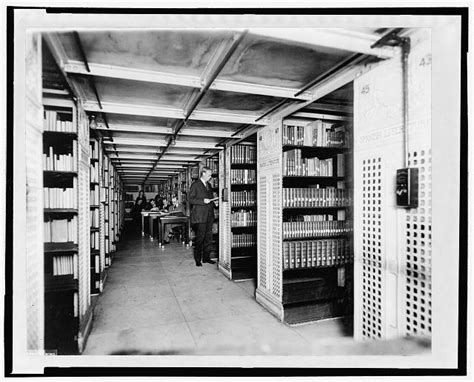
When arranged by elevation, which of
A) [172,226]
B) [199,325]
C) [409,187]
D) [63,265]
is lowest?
[199,325]

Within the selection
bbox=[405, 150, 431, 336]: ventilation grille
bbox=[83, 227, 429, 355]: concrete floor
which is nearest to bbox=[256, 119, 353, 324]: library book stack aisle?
bbox=[83, 227, 429, 355]: concrete floor

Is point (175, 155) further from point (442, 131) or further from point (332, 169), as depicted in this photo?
point (442, 131)

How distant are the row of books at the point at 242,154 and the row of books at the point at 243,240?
1.23 m

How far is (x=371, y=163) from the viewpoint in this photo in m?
1.90

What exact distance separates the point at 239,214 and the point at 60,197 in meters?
2.75

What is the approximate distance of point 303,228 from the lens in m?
3.52

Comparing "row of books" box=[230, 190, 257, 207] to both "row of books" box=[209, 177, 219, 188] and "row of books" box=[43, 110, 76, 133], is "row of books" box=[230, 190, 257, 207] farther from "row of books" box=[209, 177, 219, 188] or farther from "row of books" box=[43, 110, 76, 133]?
"row of books" box=[43, 110, 76, 133]

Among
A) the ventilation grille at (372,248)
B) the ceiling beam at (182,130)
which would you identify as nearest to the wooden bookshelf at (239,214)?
the ceiling beam at (182,130)

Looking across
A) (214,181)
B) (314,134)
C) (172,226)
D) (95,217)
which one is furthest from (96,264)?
(172,226)

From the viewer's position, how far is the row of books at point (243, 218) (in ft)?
15.6

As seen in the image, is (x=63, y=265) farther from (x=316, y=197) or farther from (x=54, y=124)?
(x=316, y=197)

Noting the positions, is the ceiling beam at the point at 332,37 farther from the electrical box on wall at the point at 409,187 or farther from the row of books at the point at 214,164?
the row of books at the point at 214,164

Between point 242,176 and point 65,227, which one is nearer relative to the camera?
point 65,227

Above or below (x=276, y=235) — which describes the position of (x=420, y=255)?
above
